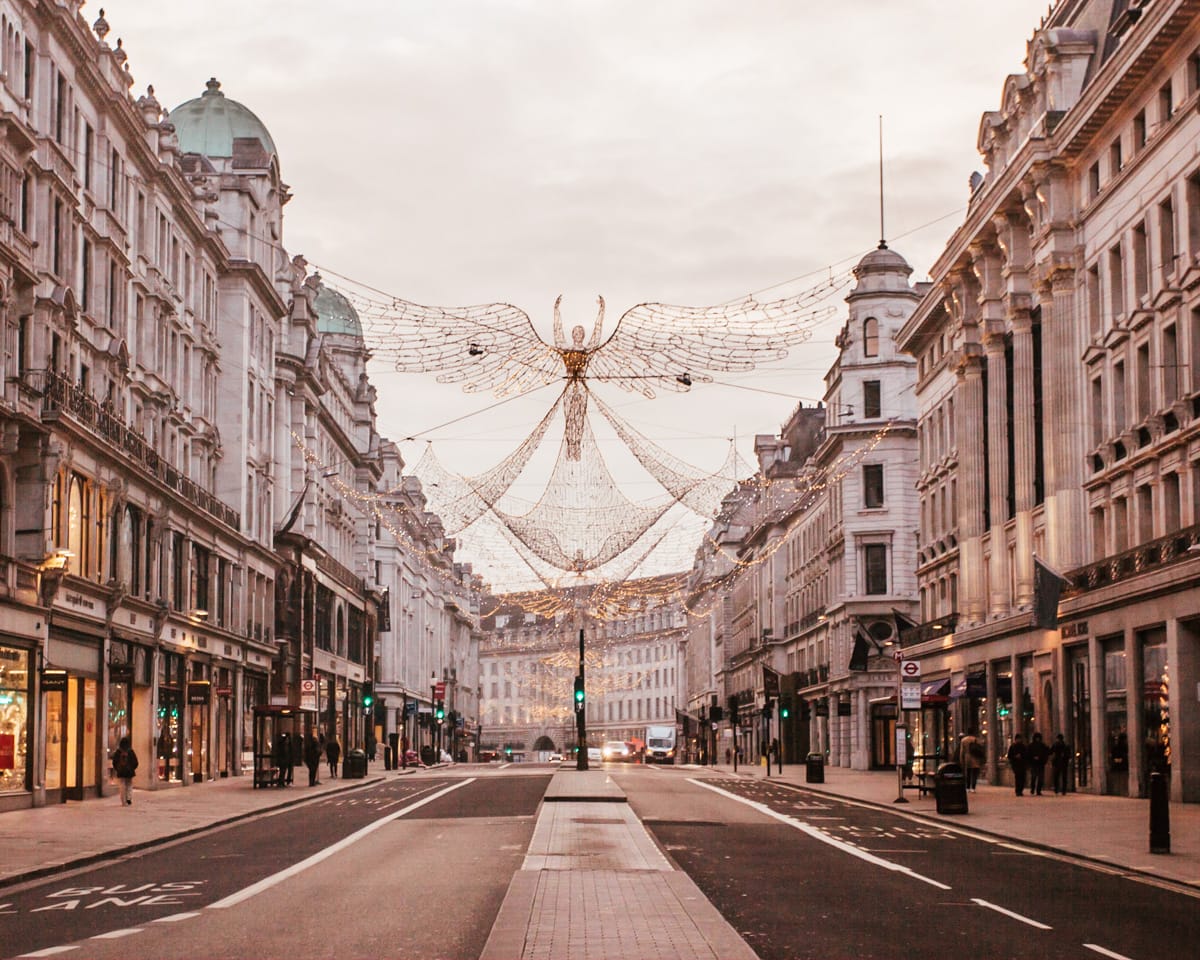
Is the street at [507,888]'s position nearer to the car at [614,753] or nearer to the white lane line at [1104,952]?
the white lane line at [1104,952]

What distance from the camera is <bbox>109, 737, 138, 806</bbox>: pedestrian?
133ft

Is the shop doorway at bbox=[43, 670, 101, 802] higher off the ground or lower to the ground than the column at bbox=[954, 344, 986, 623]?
lower

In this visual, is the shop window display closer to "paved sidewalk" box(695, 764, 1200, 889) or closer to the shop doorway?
the shop doorway

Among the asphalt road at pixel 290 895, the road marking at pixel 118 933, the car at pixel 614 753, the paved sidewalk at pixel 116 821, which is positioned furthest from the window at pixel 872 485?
the road marking at pixel 118 933

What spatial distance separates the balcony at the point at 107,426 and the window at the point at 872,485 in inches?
1323

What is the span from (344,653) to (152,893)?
78.0m

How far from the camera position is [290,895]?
19188mm

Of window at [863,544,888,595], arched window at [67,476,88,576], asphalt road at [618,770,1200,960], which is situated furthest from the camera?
window at [863,544,888,595]

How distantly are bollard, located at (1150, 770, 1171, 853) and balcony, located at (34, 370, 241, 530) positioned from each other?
83.2 feet

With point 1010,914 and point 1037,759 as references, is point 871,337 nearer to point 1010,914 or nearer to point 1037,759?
point 1037,759

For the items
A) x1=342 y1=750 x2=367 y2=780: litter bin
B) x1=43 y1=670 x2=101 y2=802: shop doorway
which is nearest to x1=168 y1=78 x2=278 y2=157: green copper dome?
x1=342 y1=750 x2=367 y2=780: litter bin

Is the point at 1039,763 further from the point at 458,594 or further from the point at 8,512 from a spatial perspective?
the point at 458,594

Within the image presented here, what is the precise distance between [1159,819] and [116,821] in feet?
64.7

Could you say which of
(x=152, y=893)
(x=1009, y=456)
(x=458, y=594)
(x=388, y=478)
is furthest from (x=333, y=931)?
(x=458, y=594)
